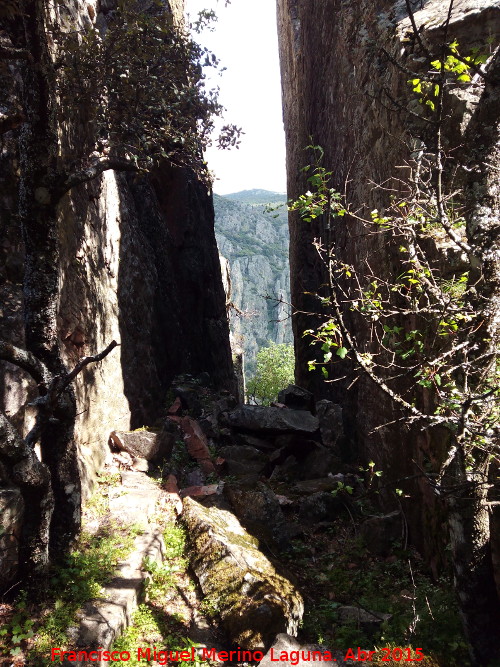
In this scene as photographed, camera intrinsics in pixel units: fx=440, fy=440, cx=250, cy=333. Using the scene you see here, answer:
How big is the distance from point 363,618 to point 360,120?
28.0 feet

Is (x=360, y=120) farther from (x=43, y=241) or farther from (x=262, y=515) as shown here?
(x=262, y=515)

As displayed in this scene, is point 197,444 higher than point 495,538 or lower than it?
lower

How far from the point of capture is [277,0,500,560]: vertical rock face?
19.8ft

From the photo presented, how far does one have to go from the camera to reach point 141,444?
357 inches

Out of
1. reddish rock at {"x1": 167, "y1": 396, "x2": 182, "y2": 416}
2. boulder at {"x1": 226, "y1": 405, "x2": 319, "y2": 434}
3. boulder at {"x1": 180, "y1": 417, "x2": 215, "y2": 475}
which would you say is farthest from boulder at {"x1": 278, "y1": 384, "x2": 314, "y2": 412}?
boulder at {"x1": 180, "y1": 417, "x2": 215, "y2": 475}

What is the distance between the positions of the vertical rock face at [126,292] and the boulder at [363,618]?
430cm

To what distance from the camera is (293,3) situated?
51.9ft

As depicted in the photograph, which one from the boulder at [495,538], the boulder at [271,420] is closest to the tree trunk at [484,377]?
the boulder at [495,538]

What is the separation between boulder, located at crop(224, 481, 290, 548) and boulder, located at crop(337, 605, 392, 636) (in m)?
1.53

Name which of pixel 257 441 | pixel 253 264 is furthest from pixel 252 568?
pixel 253 264

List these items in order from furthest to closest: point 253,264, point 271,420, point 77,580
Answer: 1. point 253,264
2. point 271,420
3. point 77,580

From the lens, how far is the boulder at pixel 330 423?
11.6 m

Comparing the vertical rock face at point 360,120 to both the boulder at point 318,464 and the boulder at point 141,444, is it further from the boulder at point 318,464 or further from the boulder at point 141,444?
the boulder at point 141,444

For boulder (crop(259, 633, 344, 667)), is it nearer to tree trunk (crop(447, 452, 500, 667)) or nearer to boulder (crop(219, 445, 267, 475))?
tree trunk (crop(447, 452, 500, 667))
